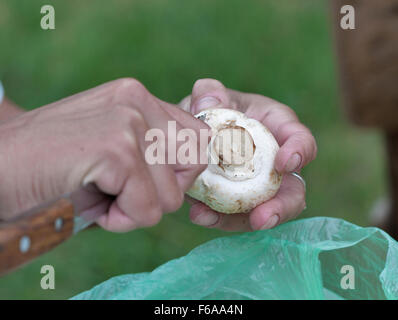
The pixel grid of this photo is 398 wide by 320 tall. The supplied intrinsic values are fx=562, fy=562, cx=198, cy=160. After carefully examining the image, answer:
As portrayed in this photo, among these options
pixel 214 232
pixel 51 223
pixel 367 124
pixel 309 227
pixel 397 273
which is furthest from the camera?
pixel 214 232

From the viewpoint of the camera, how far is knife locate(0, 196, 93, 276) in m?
0.72

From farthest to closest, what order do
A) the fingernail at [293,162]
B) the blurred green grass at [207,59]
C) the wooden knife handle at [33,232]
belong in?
the blurred green grass at [207,59], the fingernail at [293,162], the wooden knife handle at [33,232]

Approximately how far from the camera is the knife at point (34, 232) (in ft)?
2.37

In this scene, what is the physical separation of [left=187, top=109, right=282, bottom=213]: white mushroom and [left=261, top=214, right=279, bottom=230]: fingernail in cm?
5

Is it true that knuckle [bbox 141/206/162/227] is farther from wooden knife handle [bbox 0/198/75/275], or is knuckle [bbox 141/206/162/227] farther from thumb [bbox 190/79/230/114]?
thumb [bbox 190/79/230/114]

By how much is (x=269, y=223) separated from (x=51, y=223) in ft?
1.57

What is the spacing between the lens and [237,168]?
114 centimetres

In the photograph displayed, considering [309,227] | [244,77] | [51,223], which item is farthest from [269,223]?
[244,77]

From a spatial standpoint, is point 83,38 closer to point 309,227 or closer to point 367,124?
point 367,124

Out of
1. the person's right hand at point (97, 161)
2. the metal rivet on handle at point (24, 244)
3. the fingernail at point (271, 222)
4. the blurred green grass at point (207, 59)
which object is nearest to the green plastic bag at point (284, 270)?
the fingernail at point (271, 222)

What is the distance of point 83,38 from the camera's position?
297 centimetres

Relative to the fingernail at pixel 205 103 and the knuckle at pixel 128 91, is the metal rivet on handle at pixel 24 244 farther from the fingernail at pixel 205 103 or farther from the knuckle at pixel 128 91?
the fingernail at pixel 205 103

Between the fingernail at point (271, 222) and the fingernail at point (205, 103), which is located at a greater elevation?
the fingernail at point (205, 103)

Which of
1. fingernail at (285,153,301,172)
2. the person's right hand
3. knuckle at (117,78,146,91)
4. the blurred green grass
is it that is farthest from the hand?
the blurred green grass
